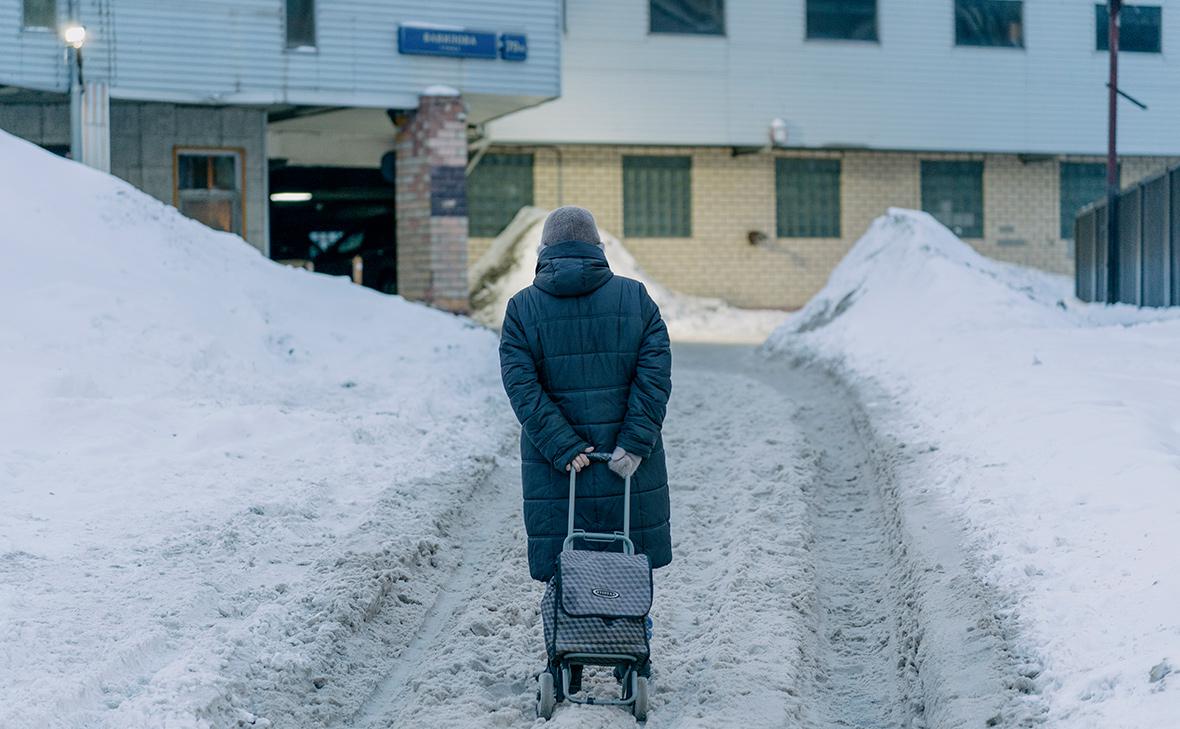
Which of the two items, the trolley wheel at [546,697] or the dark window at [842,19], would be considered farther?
the dark window at [842,19]

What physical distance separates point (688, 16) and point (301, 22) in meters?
9.23

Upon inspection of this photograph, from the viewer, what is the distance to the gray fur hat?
5.34 m

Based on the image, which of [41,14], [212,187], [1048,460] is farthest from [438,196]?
[1048,460]

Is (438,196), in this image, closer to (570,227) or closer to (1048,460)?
(1048,460)

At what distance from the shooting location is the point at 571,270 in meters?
5.30

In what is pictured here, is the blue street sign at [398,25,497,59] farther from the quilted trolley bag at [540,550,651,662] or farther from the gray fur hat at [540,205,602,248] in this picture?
the quilted trolley bag at [540,550,651,662]

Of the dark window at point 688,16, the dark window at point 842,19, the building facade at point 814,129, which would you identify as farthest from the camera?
the dark window at point 842,19

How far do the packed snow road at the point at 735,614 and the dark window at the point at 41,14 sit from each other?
11.5 meters

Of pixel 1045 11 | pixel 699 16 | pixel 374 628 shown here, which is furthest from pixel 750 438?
pixel 1045 11

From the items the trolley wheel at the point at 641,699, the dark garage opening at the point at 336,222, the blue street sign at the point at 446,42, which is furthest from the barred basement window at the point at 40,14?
the trolley wheel at the point at 641,699

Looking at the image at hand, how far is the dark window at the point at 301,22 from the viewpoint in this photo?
1945 cm

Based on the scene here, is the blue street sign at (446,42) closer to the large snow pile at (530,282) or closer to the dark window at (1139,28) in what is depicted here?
the large snow pile at (530,282)

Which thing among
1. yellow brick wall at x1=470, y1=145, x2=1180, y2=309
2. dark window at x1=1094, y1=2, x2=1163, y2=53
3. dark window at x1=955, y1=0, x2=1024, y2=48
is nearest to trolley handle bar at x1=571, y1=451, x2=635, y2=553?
yellow brick wall at x1=470, y1=145, x2=1180, y2=309

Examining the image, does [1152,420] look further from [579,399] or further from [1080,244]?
[1080,244]
